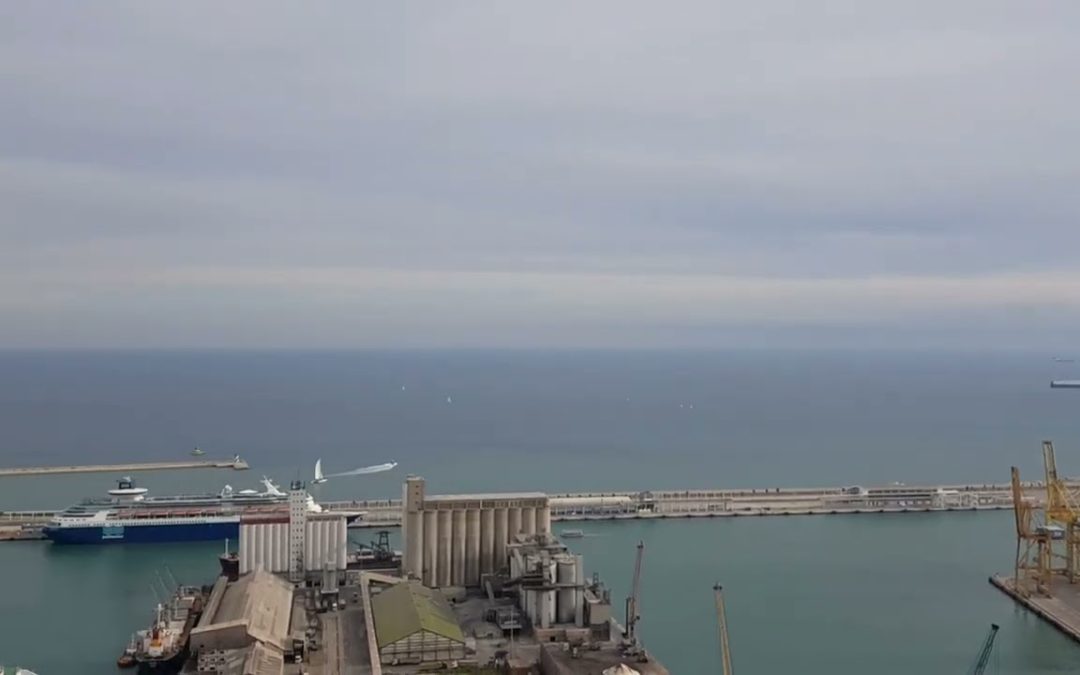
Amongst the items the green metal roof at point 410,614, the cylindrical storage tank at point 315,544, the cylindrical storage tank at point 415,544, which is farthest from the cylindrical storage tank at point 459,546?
the cylindrical storage tank at point 315,544

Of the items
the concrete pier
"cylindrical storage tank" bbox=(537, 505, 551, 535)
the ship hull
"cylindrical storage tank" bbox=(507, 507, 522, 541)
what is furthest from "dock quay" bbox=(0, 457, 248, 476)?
the concrete pier

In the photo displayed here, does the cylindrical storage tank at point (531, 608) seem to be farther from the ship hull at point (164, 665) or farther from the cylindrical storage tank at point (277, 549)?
the cylindrical storage tank at point (277, 549)

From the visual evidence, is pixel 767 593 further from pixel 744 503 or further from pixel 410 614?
pixel 744 503

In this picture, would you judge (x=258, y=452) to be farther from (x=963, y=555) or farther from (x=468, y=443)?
(x=963, y=555)

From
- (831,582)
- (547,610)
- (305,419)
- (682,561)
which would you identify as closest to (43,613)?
(547,610)

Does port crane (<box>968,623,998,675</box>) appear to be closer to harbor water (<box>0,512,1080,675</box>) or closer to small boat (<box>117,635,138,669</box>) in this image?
harbor water (<box>0,512,1080,675</box>)

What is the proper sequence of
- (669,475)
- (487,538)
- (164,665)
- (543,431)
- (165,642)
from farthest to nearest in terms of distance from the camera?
1. (543,431)
2. (669,475)
3. (487,538)
4. (165,642)
5. (164,665)

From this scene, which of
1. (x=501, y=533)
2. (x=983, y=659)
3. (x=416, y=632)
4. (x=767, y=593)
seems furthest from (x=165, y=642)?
(x=983, y=659)
